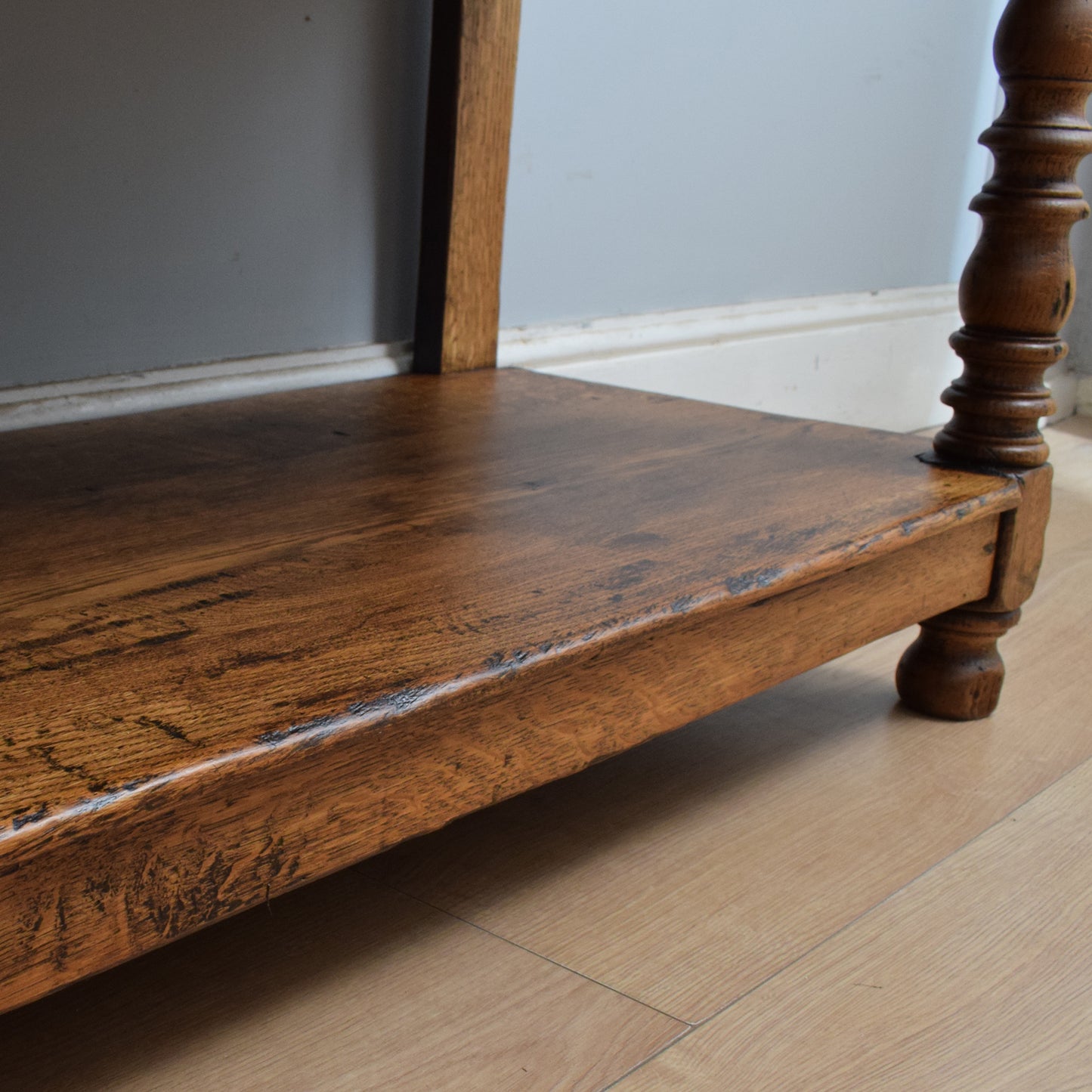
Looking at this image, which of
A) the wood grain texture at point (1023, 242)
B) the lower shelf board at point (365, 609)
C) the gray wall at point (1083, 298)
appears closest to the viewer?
the lower shelf board at point (365, 609)

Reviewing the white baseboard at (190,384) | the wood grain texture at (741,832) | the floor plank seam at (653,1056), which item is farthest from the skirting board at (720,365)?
the floor plank seam at (653,1056)

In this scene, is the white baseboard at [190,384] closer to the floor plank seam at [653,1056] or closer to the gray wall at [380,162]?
the gray wall at [380,162]

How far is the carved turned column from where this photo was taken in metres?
0.95

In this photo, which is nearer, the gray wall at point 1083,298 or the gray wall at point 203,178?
the gray wall at point 203,178

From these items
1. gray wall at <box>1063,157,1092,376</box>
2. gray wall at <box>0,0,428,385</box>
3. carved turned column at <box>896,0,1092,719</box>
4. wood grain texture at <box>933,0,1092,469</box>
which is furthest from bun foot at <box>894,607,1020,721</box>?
gray wall at <box>1063,157,1092,376</box>

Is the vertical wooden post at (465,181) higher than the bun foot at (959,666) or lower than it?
higher

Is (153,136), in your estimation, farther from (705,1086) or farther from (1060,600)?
(1060,600)

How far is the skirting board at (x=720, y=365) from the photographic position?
1096 millimetres

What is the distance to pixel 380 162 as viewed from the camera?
1234mm

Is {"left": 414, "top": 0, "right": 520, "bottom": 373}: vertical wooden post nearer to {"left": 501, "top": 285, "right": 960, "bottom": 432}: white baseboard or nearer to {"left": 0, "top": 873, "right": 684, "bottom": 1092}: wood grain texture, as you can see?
{"left": 501, "top": 285, "right": 960, "bottom": 432}: white baseboard

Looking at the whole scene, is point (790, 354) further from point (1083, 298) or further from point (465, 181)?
point (1083, 298)

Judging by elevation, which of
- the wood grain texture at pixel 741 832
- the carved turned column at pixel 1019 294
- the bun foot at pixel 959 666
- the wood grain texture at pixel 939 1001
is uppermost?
the carved turned column at pixel 1019 294

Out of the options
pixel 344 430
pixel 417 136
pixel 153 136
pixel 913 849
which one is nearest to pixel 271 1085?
pixel 913 849

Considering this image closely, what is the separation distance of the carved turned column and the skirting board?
543 millimetres
